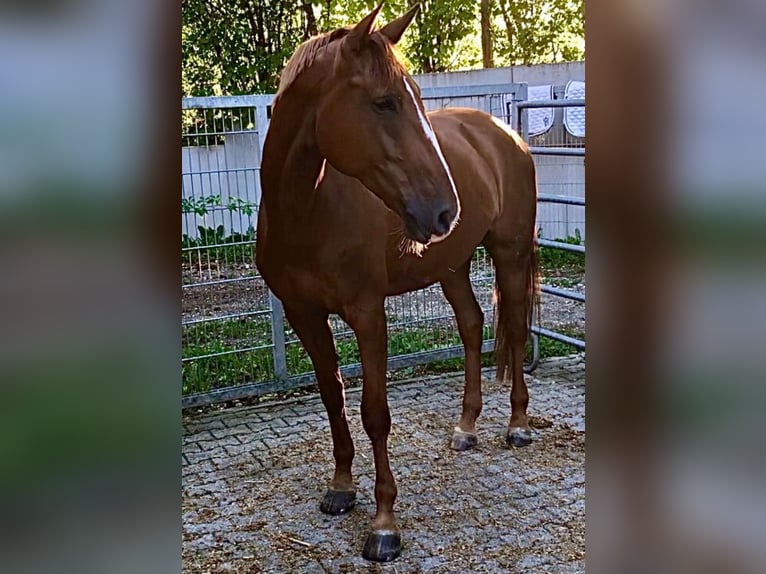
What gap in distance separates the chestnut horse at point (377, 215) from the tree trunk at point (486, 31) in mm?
7533

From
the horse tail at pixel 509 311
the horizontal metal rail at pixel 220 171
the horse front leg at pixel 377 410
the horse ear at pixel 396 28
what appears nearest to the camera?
the horse ear at pixel 396 28

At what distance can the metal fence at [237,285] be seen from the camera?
438cm

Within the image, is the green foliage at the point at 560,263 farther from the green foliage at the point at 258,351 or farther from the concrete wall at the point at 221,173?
the concrete wall at the point at 221,173

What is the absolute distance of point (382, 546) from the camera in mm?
2852

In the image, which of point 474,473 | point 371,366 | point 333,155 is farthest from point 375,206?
point 474,473

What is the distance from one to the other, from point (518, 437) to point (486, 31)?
861cm

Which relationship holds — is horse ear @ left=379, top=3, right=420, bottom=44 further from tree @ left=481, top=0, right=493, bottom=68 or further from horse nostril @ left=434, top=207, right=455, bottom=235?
tree @ left=481, top=0, right=493, bottom=68

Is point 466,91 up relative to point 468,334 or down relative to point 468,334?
up

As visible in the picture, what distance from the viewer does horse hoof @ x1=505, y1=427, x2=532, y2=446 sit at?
3.89m

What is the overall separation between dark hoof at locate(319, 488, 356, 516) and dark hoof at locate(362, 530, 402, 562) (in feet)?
1.18

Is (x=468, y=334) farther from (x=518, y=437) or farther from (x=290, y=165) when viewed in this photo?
(x=290, y=165)

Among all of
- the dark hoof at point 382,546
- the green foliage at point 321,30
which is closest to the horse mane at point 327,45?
the dark hoof at point 382,546

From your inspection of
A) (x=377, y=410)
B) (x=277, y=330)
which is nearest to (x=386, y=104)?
(x=377, y=410)

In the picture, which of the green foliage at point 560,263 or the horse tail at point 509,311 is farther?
the green foliage at point 560,263
